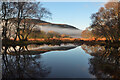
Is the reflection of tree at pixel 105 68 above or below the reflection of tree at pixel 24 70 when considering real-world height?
above

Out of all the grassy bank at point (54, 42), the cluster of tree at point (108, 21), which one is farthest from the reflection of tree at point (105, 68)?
the cluster of tree at point (108, 21)

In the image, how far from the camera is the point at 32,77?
2986mm

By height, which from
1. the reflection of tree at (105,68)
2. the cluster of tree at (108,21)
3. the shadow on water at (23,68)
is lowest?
the shadow on water at (23,68)

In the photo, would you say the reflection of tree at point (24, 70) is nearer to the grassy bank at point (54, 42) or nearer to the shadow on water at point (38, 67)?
the shadow on water at point (38, 67)

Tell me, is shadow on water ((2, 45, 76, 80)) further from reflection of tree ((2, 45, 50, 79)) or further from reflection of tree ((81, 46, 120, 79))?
reflection of tree ((81, 46, 120, 79))

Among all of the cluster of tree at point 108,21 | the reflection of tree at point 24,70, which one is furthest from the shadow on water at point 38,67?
the cluster of tree at point 108,21

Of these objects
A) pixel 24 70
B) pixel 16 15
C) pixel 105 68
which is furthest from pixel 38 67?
pixel 16 15

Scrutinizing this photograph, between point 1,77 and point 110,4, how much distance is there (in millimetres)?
18442

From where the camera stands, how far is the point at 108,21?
16.4 meters

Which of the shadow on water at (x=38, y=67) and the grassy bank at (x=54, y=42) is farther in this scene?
the grassy bank at (x=54, y=42)

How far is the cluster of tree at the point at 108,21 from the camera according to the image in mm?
15750

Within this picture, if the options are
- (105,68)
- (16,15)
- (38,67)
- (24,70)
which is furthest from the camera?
(16,15)

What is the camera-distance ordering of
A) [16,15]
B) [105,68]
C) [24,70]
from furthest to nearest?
[16,15]
[105,68]
[24,70]

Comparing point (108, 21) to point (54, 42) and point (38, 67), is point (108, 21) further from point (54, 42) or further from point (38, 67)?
point (38, 67)
